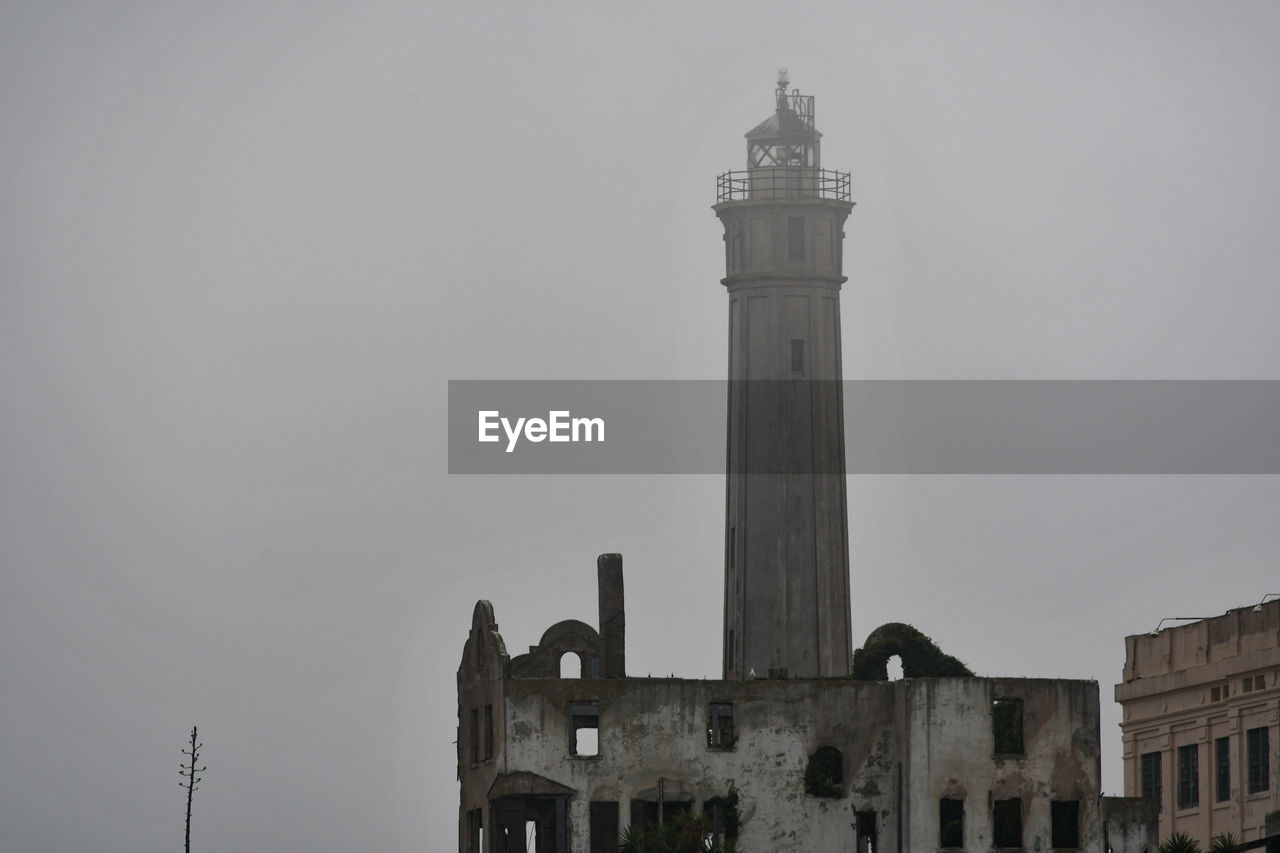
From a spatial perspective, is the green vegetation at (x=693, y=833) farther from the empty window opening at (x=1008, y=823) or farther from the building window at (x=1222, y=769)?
the building window at (x=1222, y=769)

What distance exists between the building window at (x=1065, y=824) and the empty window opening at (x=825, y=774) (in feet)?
17.1

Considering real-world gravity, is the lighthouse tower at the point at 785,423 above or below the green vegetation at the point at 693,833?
above

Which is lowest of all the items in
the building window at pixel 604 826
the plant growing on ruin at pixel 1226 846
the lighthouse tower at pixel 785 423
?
the plant growing on ruin at pixel 1226 846

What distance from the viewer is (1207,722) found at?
92.8 meters

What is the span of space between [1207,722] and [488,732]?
20.3m

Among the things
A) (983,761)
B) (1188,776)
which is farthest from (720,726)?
(1188,776)

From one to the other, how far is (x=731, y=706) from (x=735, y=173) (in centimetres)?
2101

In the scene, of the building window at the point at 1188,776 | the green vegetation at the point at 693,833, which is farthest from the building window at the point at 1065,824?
the building window at the point at 1188,776

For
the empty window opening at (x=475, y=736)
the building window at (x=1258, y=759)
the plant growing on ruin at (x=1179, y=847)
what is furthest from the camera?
the building window at (x=1258, y=759)

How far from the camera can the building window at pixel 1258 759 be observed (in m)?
89.1

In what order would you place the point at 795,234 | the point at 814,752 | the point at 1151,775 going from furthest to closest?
the point at 795,234 → the point at 1151,775 → the point at 814,752

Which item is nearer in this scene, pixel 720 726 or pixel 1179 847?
pixel 1179 847

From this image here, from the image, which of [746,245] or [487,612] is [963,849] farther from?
[746,245]

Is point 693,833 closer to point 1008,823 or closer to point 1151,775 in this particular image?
point 1008,823
